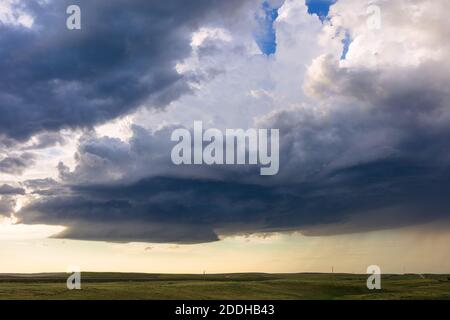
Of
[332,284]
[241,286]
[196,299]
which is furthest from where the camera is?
[332,284]

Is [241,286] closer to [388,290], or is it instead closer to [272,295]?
[272,295]

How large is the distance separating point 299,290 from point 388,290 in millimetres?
28649
